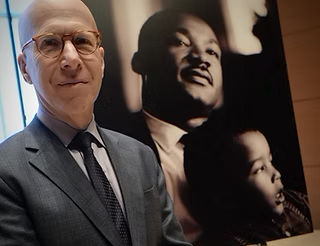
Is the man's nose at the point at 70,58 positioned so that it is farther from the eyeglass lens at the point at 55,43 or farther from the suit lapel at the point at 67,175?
the suit lapel at the point at 67,175

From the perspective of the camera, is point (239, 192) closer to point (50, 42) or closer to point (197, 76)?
point (197, 76)

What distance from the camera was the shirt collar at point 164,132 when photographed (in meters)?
2.58

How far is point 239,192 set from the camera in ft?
9.09

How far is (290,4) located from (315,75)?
621 mm

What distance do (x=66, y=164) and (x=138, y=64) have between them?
1597 millimetres

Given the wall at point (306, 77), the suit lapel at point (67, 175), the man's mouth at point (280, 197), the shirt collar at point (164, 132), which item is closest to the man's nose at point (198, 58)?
the shirt collar at point (164, 132)

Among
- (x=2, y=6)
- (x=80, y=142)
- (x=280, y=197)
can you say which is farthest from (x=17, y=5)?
(x=280, y=197)

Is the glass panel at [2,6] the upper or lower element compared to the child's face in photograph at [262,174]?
upper

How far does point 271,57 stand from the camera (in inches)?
118

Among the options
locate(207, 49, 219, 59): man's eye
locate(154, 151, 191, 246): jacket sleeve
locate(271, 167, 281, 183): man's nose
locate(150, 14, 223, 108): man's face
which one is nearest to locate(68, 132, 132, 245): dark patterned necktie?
locate(154, 151, 191, 246): jacket sleeve

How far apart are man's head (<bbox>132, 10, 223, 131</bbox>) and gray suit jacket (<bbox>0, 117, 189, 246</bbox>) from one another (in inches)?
56.2

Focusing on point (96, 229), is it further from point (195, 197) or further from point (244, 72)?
point (244, 72)

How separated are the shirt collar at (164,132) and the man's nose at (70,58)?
1505 millimetres

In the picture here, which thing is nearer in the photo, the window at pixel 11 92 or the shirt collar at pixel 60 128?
the shirt collar at pixel 60 128
